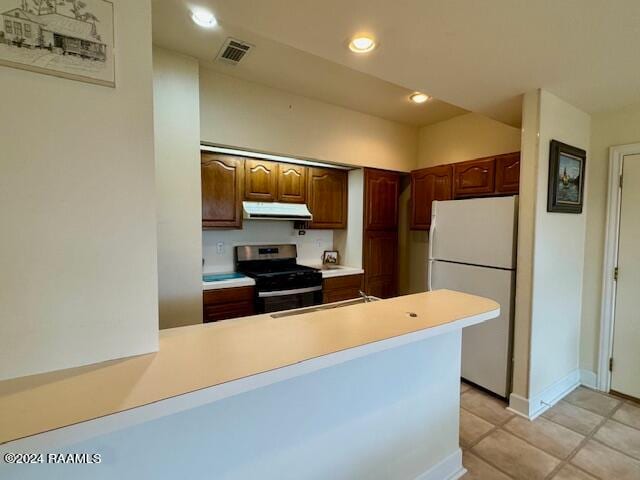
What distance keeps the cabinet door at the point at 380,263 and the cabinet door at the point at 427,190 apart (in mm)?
386

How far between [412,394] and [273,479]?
772mm

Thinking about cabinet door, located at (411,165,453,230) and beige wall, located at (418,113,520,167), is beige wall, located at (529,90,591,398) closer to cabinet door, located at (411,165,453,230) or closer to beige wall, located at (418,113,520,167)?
beige wall, located at (418,113,520,167)

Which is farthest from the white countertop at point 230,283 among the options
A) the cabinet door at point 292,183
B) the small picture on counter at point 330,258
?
the small picture on counter at point 330,258

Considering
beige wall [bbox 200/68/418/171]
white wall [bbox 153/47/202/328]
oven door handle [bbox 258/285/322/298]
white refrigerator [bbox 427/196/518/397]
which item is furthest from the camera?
oven door handle [bbox 258/285/322/298]

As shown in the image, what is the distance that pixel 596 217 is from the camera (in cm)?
269

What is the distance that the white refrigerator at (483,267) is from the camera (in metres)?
2.41

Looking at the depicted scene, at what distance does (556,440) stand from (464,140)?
115 inches

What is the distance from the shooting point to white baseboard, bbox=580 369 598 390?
8.94 feet

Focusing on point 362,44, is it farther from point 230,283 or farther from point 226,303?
point 226,303

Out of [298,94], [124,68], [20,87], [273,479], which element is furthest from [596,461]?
[298,94]

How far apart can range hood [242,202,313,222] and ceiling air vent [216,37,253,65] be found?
124cm

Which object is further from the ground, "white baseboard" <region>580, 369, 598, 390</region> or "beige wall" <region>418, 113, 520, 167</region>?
"beige wall" <region>418, 113, 520, 167</region>

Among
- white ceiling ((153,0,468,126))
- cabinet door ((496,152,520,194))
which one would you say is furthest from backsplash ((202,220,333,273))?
cabinet door ((496,152,520,194))

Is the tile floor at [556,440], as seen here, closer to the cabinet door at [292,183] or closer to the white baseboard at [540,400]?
the white baseboard at [540,400]
